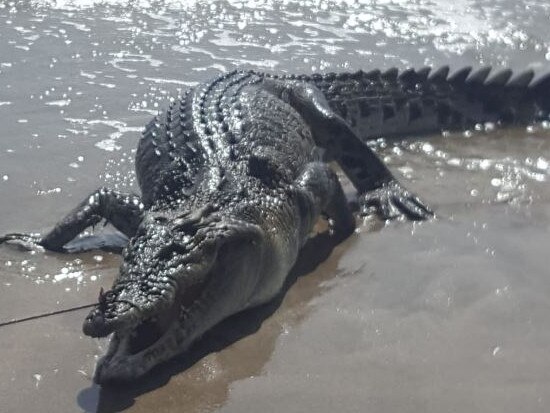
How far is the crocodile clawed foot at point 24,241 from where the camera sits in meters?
4.59

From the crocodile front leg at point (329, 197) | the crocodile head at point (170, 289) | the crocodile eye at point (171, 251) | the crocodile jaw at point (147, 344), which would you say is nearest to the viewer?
the crocodile head at point (170, 289)

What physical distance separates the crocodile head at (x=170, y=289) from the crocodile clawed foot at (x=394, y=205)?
1.42m

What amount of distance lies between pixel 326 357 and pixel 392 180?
215 centimetres

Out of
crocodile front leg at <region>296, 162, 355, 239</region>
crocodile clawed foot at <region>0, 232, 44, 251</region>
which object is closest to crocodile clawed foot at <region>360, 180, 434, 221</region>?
crocodile front leg at <region>296, 162, 355, 239</region>

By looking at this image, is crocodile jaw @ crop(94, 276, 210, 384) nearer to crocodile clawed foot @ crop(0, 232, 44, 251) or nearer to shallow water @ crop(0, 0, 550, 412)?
shallow water @ crop(0, 0, 550, 412)

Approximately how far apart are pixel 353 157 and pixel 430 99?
1474mm

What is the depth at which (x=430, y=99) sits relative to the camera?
22.7ft

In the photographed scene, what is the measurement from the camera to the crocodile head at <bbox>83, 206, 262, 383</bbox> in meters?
3.15

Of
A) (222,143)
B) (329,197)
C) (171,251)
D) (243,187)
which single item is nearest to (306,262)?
(329,197)

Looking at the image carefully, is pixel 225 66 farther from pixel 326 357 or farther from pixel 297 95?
pixel 326 357

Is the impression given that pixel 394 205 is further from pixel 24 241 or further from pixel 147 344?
pixel 147 344

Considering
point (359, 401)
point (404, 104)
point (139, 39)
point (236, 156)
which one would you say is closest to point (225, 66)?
point (139, 39)

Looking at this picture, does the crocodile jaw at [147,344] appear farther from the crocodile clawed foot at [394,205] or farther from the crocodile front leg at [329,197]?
the crocodile clawed foot at [394,205]

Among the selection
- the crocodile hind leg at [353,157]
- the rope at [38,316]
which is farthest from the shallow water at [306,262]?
the crocodile hind leg at [353,157]
